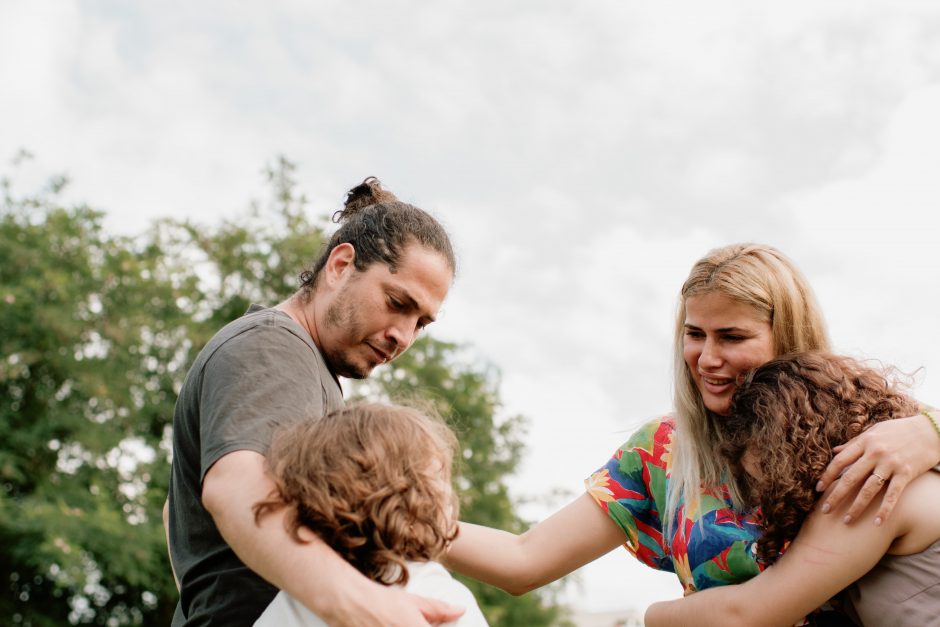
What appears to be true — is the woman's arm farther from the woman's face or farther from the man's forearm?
the man's forearm

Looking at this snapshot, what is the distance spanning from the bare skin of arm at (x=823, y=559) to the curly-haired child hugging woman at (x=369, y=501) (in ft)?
2.61

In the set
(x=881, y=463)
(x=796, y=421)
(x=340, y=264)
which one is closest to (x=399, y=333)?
(x=340, y=264)

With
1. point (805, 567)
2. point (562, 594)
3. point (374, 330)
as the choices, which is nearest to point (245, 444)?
point (374, 330)

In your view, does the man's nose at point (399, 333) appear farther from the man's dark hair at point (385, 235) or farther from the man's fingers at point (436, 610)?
the man's fingers at point (436, 610)

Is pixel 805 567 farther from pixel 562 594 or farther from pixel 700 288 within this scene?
pixel 562 594

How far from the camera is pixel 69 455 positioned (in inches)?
722

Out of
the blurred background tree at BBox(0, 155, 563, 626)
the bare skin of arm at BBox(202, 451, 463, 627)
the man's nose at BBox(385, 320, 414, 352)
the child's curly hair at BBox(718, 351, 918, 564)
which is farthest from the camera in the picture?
the blurred background tree at BBox(0, 155, 563, 626)

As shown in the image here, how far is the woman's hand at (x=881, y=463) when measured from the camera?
2.27 metres

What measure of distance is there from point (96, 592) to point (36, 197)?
8.21 meters

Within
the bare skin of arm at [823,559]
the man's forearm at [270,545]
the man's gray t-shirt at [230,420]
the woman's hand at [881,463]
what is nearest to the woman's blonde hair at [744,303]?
the bare skin of arm at [823,559]

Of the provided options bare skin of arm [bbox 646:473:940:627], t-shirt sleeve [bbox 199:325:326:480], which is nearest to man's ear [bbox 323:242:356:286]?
t-shirt sleeve [bbox 199:325:326:480]

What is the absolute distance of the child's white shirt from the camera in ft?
6.62

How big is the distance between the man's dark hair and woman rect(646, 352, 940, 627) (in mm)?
1055

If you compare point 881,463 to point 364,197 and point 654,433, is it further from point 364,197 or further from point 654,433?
point 364,197
